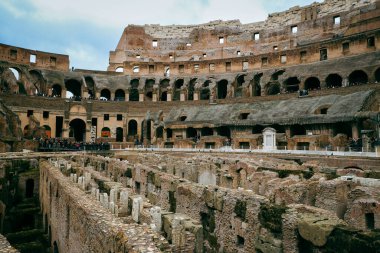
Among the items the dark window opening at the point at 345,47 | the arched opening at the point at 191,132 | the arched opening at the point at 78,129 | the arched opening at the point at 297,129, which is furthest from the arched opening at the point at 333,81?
the arched opening at the point at 78,129

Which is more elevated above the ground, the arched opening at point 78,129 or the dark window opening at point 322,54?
the dark window opening at point 322,54

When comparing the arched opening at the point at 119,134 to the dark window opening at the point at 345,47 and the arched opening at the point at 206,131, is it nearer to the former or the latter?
the arched opening at the point at 206,131

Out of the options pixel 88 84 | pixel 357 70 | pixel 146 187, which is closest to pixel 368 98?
pixel 357 70

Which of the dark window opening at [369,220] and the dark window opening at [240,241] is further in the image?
the dark window opening at [369,220]

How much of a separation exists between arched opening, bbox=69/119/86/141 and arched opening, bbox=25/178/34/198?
95.2 feet

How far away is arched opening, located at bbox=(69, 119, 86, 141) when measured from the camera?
49481 mm

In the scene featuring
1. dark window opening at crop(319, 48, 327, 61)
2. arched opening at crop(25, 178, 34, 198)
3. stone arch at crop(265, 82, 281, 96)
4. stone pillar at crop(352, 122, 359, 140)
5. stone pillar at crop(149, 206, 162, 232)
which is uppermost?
dark window opening at crop(319, 48, 327, 61)

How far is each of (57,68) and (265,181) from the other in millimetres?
47423

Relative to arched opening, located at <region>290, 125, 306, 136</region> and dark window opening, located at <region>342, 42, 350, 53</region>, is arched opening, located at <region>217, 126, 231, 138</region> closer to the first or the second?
arched opening, located at <region>290, 125, 306, 136</region>

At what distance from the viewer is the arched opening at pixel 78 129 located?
49481mm

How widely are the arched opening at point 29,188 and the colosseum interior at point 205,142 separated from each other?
147mm

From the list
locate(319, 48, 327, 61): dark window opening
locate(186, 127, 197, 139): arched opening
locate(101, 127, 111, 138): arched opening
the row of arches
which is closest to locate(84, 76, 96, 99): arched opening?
the row of arches

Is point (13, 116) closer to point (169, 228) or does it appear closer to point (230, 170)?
point (230, 170)

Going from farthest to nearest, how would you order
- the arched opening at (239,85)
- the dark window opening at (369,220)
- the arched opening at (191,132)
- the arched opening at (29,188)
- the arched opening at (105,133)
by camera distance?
the arched opening at (239,85) < the arched opening at (105,133) < the arched opening at (191,132) < the arched opening at (29,188) < the dark window opening at (369,220)
